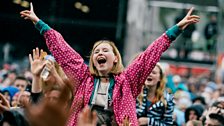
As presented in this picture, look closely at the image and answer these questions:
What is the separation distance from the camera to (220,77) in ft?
76.9

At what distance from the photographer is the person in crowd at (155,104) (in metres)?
8.36

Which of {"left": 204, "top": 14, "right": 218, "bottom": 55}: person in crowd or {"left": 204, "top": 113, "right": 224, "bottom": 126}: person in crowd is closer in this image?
{"left": 204, "top": 113, "right": 224, "bottom": 126}: person in crowd

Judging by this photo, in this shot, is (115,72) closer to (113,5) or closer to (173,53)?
(113,5)

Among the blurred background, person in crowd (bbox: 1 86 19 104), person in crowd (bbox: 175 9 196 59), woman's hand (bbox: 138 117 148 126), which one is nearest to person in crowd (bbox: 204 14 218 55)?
the blurred background

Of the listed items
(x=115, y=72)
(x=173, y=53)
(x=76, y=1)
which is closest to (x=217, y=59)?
(x=173, y=53)

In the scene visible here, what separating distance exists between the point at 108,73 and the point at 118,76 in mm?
90

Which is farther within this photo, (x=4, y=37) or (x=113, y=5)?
(x=4, y=37)

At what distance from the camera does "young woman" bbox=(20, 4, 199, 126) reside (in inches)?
266

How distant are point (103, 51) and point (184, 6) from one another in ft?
61.2

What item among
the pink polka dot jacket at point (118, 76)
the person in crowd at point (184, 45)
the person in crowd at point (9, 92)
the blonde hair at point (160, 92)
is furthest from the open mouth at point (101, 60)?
the person in crowd at point (184, 45)

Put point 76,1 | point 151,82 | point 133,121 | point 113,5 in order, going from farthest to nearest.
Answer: point 113,5 → point 76,1 → point 151,82 → point 133,121

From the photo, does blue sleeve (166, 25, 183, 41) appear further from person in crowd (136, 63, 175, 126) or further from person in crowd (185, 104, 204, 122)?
person in crowd (185, 104, 204, 122)

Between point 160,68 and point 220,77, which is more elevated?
point 160,68

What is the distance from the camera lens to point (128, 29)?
22.0 metres
